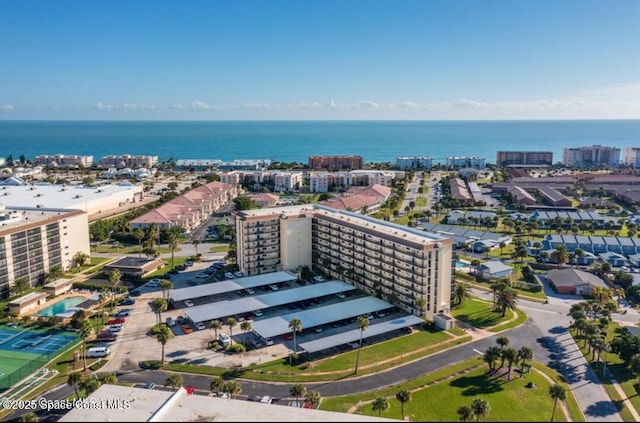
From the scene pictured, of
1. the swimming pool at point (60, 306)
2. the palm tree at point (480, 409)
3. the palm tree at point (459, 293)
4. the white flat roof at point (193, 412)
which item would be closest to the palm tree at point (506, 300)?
the palm tree at point (459, 293)

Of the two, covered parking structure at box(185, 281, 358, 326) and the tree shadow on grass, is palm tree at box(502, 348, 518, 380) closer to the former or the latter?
the tree shadow on grass

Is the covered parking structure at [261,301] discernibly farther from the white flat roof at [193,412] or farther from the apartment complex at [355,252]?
the white flat roof at [193,412]

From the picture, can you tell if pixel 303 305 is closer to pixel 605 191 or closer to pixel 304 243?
pixel 304 243

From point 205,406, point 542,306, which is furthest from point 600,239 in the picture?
point 205,406

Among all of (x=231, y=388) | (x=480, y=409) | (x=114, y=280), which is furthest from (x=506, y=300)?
(x=114, y=280)

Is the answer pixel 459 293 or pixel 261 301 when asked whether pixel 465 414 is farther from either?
pixel 261 301

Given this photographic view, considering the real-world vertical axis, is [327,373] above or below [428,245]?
below

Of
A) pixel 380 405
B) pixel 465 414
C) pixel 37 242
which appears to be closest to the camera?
pixel 465 414
